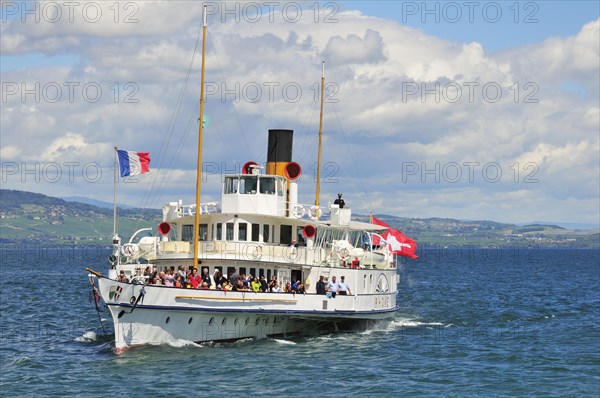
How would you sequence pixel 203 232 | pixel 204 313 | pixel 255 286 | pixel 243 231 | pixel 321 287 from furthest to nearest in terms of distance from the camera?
1. pixel 203 232
2. pixel 243 231
3. pixel 321 287
4. pixel 255 286
5. pixel 204 313

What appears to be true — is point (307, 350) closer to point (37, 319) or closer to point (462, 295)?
point (37, 319)

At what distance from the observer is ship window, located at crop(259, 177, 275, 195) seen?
1859 inches

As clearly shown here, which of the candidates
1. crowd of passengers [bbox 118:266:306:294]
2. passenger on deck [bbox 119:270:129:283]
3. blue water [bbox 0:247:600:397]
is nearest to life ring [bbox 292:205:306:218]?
crowd of passengers [bbox 118:266:306:294]

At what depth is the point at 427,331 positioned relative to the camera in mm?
52844

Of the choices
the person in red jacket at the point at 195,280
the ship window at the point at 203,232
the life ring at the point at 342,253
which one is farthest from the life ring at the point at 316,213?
the person in red jacket at the point at 195,280

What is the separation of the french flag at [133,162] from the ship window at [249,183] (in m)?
5.50

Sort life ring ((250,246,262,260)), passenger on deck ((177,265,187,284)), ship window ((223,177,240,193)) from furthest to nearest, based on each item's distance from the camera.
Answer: ship window ((223,177,240,193)), life ring ((250,246,262,260)), passenger on deck ((177,265,187,284))

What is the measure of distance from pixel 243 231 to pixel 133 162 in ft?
21.5

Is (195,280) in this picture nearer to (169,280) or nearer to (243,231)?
(169,280)

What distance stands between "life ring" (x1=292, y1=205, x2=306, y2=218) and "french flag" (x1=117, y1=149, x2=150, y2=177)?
344 inches

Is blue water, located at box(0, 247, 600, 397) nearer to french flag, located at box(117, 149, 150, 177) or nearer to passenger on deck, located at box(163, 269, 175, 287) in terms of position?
passenger on deck, located at box(163, 269, 175, 287)

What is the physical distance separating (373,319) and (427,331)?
4.11 meters

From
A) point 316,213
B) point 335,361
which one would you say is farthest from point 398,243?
point 335,361

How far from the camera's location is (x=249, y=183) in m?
47.0
